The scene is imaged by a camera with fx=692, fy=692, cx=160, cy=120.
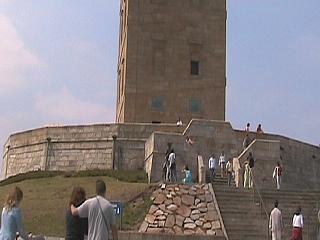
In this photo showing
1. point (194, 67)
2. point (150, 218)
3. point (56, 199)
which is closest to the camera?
point (150, 218)

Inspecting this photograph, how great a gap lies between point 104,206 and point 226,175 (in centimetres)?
2199

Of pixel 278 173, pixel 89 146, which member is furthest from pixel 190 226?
pixel 89 146

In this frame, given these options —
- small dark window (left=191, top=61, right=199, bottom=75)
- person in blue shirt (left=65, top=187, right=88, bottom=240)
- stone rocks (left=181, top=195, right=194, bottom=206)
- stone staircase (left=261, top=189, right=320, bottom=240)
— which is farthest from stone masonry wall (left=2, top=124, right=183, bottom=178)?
person in blue shirt (left=65, top=187, right=88, bottom=240)

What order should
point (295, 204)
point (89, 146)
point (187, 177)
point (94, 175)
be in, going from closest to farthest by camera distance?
point (295, 204)
point (187, 177)
point (94, 175)
point (89, 146)

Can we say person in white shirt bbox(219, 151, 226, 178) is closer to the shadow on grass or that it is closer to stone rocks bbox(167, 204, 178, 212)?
the shadow on grass

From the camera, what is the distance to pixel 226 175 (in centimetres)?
3136

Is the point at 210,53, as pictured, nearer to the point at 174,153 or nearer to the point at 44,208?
the point at 174,153

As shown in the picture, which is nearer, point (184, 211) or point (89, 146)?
point (184, 211)

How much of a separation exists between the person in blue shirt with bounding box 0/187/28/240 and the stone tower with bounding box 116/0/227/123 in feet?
99.9

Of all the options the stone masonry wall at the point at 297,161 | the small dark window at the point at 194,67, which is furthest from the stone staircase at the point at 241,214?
the small dark window at the point at 194,67

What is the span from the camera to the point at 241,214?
24.8 m

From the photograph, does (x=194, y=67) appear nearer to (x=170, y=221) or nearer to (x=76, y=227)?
(x=170, y=221)

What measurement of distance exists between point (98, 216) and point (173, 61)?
32640 millimetres

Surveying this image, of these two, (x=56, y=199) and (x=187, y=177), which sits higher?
(x=187, y=177)
